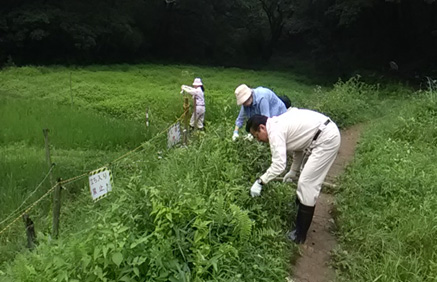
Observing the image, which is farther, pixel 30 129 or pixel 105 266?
pixel 30 129

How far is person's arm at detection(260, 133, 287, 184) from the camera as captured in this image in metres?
3.40

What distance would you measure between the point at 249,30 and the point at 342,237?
23.8m

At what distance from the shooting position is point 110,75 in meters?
14.3

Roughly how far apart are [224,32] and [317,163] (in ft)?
76.3

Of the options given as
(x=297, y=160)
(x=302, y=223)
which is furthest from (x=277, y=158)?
(x=297, y=160)

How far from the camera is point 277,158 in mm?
3414

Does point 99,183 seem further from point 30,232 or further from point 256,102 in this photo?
point 256,102

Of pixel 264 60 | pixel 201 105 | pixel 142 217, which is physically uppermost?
pixel 142 217

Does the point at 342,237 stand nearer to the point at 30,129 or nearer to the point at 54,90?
the point at 30,129

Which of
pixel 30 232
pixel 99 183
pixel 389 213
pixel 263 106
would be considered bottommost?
pixel 30 232

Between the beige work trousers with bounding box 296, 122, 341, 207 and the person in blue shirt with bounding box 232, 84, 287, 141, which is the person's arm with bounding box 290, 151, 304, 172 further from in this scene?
the person in blue shirt with bounding box 232, 84, 287, 141

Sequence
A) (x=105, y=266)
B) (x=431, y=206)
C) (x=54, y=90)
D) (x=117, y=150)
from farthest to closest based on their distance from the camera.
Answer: (x=54, y=90) → (x=117, y=150) → (x=431, y=206) → (x=105, y=266)

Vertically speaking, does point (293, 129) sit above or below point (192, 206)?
above

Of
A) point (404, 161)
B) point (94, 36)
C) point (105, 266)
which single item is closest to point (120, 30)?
point (94, 36)
